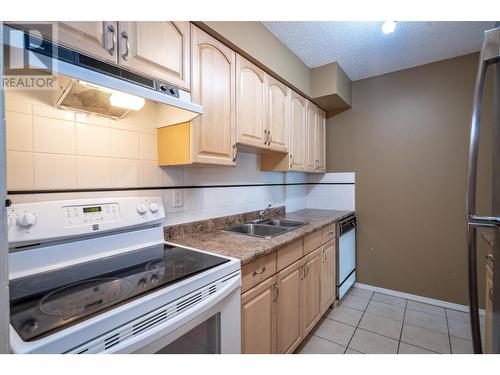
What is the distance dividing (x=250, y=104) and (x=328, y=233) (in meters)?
1.30

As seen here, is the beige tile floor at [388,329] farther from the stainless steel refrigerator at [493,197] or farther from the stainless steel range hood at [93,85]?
the stainless steel range hood at [93,85]

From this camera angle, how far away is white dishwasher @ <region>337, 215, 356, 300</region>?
2289mm

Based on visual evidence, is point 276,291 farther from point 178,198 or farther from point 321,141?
point 321,141

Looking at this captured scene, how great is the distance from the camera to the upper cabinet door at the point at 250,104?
1.57m

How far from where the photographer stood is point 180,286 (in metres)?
0.82

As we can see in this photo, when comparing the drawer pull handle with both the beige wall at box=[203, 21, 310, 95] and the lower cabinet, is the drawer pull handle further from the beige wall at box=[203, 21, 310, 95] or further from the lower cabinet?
the beige wall at box=[203, 21, 310, 95]

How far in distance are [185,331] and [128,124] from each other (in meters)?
1.05

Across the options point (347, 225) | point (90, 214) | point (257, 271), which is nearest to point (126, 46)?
point (90, 214)

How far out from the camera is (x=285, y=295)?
1484mm

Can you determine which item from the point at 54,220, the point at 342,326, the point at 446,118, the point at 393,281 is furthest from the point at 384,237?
the point at 54,220

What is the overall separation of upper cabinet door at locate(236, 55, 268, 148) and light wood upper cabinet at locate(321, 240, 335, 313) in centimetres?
107

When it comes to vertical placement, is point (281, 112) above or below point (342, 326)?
above

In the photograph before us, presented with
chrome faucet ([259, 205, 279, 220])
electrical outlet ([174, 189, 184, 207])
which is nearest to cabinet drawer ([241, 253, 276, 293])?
electrical outlet ([174, 189, 184, 207])

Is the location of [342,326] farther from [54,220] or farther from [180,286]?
[54,220]
